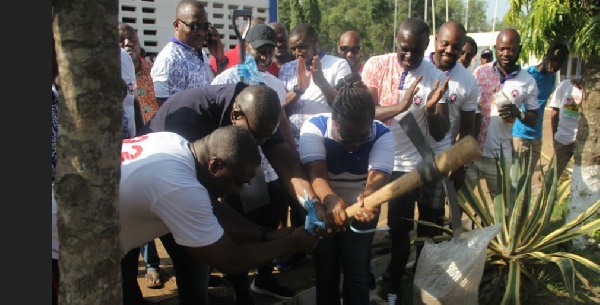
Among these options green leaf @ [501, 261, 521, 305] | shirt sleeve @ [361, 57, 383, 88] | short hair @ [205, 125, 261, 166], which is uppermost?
shirt sleeve @ [361, 57, 383, 88]

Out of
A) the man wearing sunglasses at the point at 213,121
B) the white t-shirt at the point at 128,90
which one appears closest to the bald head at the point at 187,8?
the white t-shirt at the point at 128,90

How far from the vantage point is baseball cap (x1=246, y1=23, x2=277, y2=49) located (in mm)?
3951

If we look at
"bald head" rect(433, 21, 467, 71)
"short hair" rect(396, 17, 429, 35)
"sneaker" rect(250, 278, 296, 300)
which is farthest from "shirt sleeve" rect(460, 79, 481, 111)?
"sneaker" rect(250, 278, 296, 300)

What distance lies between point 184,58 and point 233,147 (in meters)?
1.62

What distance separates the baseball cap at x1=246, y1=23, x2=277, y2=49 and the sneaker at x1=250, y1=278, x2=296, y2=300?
1713 millimetres

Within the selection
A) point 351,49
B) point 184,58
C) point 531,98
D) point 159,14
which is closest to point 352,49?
point 351,49

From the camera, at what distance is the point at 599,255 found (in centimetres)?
416

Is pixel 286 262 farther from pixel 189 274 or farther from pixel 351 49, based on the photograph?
pixel 351 49

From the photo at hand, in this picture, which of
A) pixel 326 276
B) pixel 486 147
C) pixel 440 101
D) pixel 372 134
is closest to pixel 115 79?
pixel 372 134

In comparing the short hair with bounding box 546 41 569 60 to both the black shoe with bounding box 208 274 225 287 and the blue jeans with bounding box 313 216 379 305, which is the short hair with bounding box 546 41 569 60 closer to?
the blue jeans with bounding box 313 216 379 305

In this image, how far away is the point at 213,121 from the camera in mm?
2932

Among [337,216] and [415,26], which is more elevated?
[415,26]

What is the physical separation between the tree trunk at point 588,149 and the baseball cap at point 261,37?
2.57 metres

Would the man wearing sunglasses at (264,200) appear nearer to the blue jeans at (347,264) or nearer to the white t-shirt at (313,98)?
the white t-shirt at (313,98)
